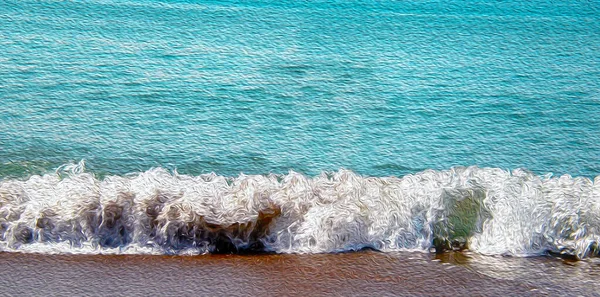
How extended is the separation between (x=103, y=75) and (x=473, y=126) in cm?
225

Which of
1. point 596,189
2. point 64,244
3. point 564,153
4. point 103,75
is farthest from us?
point 103,75

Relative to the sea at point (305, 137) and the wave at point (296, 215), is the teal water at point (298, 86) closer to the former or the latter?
the sea at point (305, 137)

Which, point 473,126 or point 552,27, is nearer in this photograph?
point 473,126

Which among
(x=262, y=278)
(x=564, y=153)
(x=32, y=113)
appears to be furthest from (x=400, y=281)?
(x=32, y=113)

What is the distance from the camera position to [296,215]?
3264mm

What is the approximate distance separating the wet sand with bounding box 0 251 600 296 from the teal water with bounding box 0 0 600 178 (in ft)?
3.24

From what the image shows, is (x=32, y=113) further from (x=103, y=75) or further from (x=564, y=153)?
(x=564, y=153)

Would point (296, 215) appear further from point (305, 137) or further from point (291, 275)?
point (305, 137)

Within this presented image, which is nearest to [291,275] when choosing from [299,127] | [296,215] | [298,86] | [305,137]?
[296,215]

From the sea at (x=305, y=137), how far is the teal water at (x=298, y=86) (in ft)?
0.06

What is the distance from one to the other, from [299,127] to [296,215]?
4.56 ft

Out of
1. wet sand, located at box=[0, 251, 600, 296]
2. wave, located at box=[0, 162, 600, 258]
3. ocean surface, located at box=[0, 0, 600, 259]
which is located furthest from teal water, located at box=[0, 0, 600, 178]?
wet sand, located at box=[0, 251, 600, 296]

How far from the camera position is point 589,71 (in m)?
5.82

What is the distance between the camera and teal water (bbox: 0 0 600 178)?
14.0ft
